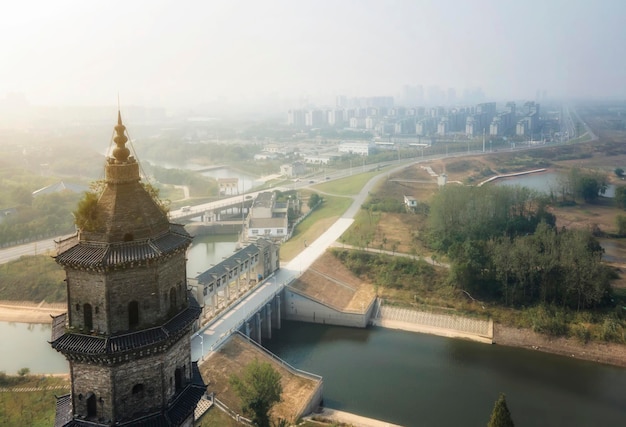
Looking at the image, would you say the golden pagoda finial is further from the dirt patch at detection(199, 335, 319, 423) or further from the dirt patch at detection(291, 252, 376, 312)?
the dirt patch at detection(291, 252, 376, 312)

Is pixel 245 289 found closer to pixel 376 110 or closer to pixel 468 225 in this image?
pixel 468 225

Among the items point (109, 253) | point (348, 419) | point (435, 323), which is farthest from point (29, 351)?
point (109, 253)

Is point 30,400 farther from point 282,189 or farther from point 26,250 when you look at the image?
point 282,189

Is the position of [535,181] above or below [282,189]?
above

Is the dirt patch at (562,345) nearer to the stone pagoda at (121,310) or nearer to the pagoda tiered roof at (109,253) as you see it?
the stone pagoda at (121,310)

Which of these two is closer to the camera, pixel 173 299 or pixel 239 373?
pixel 173 299

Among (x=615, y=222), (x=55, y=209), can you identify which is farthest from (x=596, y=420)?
(x=55, y=209)

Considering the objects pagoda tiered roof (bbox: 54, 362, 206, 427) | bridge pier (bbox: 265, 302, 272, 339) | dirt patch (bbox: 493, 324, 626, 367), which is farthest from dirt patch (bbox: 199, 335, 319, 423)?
pagoda tiered roof (bbox: 54, 362, 206, 427)
